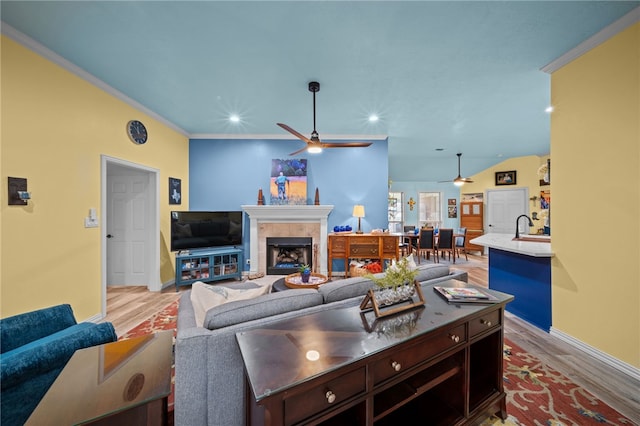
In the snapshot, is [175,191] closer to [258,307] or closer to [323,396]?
[258,307]

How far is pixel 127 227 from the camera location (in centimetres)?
403

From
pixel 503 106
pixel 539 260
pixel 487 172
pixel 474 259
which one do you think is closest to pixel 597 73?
pixel 503 106

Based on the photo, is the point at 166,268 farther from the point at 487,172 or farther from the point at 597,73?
the point at 487,172

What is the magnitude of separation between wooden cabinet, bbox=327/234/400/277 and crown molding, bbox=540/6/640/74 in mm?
3029

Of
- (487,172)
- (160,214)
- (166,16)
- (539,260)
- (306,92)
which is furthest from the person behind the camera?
(487,172)

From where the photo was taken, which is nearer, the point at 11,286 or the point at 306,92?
the point at 11,286

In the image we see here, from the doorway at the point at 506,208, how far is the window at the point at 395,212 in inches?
102

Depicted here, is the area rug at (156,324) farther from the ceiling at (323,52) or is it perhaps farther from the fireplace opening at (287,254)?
the ceiling at (323,52)

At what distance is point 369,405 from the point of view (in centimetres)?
97

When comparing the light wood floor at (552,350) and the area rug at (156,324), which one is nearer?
the light wood floor at (552,350)

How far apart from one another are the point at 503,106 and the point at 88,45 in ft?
16.5

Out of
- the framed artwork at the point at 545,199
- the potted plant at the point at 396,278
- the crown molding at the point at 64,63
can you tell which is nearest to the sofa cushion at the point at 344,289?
the potted plant at the point at 396,278

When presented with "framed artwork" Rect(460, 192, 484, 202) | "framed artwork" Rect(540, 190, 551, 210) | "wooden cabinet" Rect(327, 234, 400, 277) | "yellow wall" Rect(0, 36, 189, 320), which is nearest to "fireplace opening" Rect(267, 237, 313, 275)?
"wooden cabinet" Rect(327, 234, 400, 277)

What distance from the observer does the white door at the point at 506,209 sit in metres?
6.70
